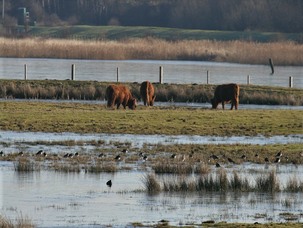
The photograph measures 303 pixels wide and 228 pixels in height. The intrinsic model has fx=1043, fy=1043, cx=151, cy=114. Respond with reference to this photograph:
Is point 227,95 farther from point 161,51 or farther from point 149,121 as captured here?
point 161,51

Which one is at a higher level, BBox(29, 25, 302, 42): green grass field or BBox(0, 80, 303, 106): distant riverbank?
BBox(0, 80, 303, 106): distant riverbank

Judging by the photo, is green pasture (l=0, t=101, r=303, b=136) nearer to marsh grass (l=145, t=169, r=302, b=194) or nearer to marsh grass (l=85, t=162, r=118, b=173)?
marsh grass (l=85, t=162, r=118, b=173)

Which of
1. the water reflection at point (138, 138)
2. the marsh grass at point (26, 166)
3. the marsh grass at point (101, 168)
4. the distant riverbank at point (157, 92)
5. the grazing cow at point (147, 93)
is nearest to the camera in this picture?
the marsh grass at point (26, 166)

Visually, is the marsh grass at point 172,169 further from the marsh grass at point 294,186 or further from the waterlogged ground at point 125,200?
the marsh grass at point 294,186

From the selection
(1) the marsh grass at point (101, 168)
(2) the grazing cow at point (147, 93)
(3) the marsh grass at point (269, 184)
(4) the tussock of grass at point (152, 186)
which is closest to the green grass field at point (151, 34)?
(2) the grazing cow at point (147, 93)

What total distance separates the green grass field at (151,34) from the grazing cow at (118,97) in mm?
65409

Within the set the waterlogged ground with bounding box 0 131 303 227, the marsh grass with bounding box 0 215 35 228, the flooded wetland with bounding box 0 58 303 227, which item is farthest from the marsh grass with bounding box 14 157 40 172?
the marsh grass with bounding box 0 215 35 228

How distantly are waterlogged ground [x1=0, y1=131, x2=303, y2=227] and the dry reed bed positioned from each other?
54219 millimetres

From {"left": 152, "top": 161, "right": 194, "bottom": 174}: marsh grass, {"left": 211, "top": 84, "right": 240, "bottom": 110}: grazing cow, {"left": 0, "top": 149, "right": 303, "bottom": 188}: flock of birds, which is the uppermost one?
{"left": 152, "top": 161, "right": 194, "bottom": 174}: marsh grass

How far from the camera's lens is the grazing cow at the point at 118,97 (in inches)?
1671

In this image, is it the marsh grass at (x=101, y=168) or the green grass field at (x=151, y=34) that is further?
the green grass field at (x=151, y=34)

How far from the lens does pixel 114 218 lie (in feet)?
64.7

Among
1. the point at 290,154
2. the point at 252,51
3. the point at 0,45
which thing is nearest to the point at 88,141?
the point at 290,154

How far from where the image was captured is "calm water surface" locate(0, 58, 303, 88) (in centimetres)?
6500
